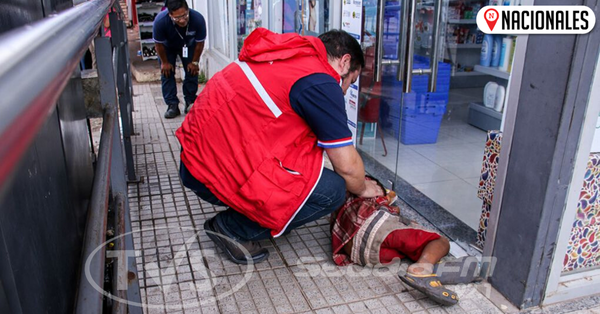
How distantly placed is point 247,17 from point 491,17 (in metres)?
4.57

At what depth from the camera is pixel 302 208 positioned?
8.60ft

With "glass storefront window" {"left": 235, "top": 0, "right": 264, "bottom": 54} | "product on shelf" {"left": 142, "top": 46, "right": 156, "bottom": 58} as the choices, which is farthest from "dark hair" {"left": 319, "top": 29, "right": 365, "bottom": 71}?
"product on shelf" {"left": 142, "top": 46, "right": 156, "bottom": 58}

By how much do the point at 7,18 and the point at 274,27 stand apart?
15.4ft

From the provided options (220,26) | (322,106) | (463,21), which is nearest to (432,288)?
(322,106)

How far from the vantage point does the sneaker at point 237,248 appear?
2721 mm

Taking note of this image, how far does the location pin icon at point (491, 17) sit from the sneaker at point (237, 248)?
1.73 meters

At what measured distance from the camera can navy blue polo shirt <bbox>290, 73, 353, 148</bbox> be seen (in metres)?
2.39

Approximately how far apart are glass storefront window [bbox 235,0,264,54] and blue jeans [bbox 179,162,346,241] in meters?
3.78

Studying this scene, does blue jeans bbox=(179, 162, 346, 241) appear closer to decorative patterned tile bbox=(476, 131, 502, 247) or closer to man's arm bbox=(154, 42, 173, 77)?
decorative patterned tile bbox=(476, 131, 502, 247)

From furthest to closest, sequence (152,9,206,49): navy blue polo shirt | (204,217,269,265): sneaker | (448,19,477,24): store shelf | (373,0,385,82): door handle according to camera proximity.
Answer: (152,9,206,49): navy blue polo shirt
(448,19,477,24): store shelf
(373,0,385,82): door handle
(204,217,269,265): sneaker

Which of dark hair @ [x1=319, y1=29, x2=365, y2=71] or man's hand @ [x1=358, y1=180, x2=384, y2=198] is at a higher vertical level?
dark hair @ [x1=319, y1=29, x2=365, y2=71]

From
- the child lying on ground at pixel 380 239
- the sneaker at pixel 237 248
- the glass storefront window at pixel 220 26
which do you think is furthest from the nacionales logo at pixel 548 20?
the glass storefront window at pixel 220 26

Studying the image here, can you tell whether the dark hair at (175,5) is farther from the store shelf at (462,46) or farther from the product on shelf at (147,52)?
the product on shelf at (147,52)

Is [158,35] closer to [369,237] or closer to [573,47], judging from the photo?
[369,237]
